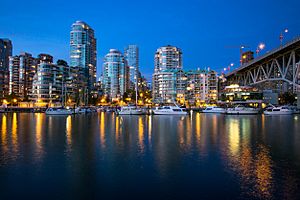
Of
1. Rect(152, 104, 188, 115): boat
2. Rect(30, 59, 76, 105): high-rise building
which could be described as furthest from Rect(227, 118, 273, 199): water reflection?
Rect(30, 59, 76, 105): high-rise building

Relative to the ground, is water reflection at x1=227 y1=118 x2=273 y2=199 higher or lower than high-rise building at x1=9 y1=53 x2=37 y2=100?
lower

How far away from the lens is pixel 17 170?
12.7 metres

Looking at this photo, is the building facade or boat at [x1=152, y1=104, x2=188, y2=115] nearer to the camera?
boat at [x1=152, y1=104, x2=188, y2=115]

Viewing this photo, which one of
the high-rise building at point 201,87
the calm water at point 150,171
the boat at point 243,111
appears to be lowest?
the calm water at point 150,171

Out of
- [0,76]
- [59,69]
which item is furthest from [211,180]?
[0,76]

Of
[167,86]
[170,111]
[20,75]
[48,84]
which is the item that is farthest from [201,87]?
[20,75]

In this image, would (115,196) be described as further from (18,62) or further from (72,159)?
(18,62)

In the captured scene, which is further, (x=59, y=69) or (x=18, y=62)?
(x=18, y=62)

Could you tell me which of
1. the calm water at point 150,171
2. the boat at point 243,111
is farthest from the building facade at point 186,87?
the calm water at point 150,171

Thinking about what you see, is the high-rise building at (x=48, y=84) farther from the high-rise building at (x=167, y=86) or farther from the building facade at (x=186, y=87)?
the building facade at (x=186, y=87)

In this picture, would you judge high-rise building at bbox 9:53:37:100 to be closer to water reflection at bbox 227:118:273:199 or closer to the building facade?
the building facade

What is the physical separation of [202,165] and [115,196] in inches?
231

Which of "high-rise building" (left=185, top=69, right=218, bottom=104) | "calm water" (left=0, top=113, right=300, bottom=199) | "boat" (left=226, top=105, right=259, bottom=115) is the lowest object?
"calm water" (left=0, top=113, right=300, bottom=199)

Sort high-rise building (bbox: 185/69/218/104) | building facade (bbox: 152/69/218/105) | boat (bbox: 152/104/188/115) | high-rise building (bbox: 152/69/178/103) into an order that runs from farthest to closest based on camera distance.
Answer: high-rise building (bbox: 152/69/178/103)
building facade (bbox: 152/69/218/105)
high-rise building (bbox: 185/69/218/104)
boat (bbox: 152/104/188/115)
